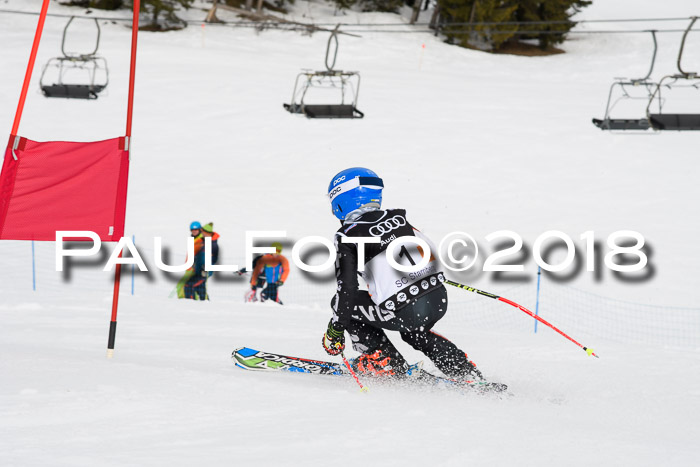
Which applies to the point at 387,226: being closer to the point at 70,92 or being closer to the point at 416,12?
the point at 70,92

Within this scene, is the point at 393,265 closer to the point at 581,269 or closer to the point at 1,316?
the point at 1,316

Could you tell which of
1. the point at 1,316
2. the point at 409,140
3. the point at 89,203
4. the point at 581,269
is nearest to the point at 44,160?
the point at 89,203

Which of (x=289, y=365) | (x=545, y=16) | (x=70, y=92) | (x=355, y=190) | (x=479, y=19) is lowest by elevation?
(x=289, y=365)

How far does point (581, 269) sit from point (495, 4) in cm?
2437

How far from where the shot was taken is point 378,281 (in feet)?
13.7

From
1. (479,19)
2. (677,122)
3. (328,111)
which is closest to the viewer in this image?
(677,122)

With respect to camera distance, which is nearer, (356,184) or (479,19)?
(356,184)

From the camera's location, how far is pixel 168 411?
342cm

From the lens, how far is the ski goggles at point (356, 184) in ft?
13.8

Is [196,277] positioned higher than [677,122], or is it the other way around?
[677,122]

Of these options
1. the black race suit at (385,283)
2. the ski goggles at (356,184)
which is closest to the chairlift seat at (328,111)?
the ski goggles at (356,184)

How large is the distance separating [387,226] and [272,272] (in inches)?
240

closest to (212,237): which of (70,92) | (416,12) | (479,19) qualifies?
(70,92)

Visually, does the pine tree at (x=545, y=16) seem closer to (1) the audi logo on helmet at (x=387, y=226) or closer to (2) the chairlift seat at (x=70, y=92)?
(2) the chairlift seat at (x=70, y=92)
